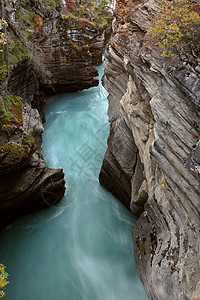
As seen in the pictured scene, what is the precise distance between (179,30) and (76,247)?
8.03 meters

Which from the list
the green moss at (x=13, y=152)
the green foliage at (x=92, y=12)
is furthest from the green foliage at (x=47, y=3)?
the green moss at (x=13, y=152)

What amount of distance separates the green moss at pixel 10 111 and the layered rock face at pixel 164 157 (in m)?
4.06

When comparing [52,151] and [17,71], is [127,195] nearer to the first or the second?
[52,151]

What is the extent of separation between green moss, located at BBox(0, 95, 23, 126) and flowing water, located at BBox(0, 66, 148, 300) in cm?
423

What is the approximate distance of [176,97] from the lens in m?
4.03

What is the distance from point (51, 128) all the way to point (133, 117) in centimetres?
907

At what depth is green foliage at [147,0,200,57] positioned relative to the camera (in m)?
4.01

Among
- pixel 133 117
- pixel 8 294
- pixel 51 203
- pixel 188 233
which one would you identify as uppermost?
pixel 133 117

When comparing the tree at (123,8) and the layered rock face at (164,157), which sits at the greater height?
the tree at (123,8)

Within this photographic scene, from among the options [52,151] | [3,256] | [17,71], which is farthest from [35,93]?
[3,256]

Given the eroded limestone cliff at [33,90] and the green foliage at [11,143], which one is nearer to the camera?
the green foliage at [11,143]

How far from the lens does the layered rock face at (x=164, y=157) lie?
3568 mm

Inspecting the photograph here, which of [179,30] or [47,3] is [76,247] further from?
[47,3]

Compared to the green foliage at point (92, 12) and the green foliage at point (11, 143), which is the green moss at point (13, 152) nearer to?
the green foliage at point (11, 143)
